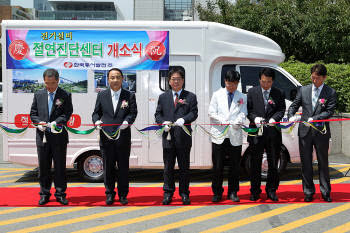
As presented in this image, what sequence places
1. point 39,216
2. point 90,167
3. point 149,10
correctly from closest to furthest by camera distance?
1. point 39,216
2. point 90,167
3. point 149,10

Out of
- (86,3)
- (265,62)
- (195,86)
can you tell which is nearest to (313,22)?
(265,62)

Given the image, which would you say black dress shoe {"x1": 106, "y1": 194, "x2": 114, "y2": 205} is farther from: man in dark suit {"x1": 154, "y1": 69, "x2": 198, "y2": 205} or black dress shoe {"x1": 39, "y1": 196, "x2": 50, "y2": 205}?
black dress shoe {"x1": 39, "y1": 196, "x2": 50, "y2": 205}

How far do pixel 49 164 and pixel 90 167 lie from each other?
146cm

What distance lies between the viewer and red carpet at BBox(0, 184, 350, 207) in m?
6.09

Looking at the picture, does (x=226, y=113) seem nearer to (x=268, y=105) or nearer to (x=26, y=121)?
(x=268, y=105)

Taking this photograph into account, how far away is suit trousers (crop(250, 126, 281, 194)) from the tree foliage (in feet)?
31.2

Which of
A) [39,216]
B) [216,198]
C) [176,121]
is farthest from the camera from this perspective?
[216,198]

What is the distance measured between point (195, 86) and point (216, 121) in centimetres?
137

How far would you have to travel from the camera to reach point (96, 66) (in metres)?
7.11

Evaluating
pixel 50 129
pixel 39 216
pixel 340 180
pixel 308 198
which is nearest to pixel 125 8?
pixel 340 180

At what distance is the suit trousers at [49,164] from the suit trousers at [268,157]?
2600 mm

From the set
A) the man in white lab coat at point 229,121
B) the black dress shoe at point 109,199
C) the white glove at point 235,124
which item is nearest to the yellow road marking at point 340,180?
the man in white lab coat at point 229,121

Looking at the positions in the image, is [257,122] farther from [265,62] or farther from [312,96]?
[265,62]

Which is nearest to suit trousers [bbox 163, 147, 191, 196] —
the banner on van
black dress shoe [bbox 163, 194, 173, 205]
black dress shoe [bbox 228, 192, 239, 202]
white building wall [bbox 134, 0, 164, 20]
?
black dress shoe [bbox 163, 194, 173, 205]
